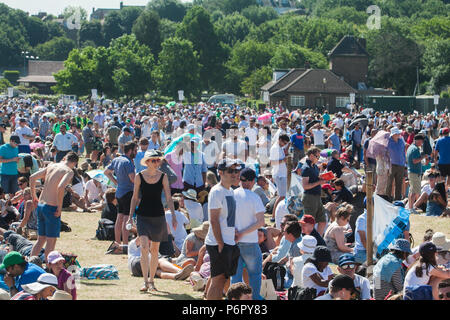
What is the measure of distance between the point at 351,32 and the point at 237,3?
242 ft

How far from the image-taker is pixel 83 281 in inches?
354

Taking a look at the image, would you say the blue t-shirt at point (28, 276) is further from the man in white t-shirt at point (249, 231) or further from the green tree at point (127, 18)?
the green tree at point (127, 18)

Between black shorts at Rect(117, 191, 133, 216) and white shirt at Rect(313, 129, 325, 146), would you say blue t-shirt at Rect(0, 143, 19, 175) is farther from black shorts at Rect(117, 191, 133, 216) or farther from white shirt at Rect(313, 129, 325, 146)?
white shirt at Rect(313, 129, 325, 146)

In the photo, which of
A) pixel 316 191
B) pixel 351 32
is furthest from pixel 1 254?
pixel 351 32

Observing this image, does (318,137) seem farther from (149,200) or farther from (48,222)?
(149,200)

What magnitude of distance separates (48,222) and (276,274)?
116 inches

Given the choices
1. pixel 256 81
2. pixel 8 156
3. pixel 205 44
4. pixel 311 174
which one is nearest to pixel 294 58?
pixel 205 44

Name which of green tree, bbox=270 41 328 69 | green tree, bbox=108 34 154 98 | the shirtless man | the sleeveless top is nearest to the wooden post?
the sleeveless top

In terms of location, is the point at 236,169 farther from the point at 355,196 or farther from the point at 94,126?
the point at 94,126

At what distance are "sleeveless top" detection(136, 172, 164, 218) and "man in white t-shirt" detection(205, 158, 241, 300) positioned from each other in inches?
45.2

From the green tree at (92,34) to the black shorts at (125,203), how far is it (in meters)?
149

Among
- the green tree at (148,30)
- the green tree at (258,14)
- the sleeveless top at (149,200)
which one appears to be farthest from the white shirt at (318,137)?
the green tree at (258,14)

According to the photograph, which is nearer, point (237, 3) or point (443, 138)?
point (443, 138)

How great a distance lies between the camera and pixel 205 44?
9544 cm
